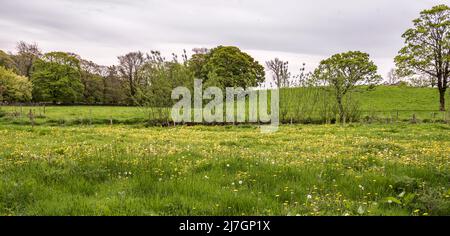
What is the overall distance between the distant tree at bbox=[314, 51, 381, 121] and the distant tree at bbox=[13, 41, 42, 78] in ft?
261

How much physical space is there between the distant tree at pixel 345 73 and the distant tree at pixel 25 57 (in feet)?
261

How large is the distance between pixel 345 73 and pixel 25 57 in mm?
88136

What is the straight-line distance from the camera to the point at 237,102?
37.8 meters

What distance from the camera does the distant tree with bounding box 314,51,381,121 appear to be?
34.9 m

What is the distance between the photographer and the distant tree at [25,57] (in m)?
95.1

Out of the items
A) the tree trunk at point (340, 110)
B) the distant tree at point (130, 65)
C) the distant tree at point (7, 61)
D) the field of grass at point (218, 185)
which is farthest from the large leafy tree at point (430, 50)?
the distant tree at point (7, 61)

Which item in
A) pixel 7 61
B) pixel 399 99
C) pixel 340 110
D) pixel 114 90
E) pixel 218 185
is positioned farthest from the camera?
pixel 114 90

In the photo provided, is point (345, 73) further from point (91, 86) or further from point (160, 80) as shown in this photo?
point (91, 86)

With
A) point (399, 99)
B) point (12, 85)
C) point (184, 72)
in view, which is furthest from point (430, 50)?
point (12, 85)

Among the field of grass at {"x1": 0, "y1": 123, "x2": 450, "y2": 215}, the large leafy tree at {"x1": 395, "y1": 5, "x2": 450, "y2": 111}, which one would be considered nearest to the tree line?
the large leafy tree at {"x1": 395, "y1": 5, "x2": 450, "y2": 111}

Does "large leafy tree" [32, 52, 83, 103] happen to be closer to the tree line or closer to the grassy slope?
the tree line

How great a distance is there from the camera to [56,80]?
85.4 meters
